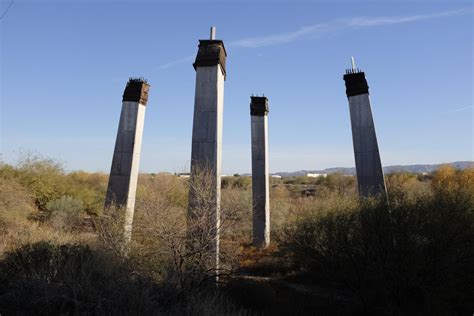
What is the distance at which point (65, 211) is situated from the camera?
20594 millimetres

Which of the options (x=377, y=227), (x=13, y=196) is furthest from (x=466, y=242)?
(x=13, y=196)

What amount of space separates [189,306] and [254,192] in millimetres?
10735

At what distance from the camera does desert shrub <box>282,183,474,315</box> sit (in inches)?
361

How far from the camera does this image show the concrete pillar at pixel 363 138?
1252 cm

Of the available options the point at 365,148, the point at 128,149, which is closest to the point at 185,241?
the point at 128,149

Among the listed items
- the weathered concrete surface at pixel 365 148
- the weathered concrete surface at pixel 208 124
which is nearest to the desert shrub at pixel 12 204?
the weathered concrete surface at pixel 208 124

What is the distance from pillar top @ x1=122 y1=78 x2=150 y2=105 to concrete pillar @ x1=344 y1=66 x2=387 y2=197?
7.01 metres

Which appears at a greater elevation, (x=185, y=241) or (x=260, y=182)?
(x=260, y=182)

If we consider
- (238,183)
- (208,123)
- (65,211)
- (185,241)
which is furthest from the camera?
(238,183)

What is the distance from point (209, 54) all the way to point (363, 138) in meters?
5.67

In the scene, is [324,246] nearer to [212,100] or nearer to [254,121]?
[212,100]

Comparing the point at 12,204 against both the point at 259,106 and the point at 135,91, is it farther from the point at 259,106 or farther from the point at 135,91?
the point at 259,106

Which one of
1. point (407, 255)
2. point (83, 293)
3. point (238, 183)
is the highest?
point (238, 183)

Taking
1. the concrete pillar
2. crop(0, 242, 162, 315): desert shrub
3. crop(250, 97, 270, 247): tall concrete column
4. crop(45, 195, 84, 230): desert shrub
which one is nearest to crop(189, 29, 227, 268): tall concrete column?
crop(0, 242, 162, 315): desert shrub
